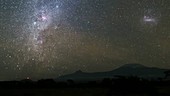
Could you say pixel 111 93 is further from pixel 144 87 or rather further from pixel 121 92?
pixel 144 87

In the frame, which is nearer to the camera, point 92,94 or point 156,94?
point 156,94

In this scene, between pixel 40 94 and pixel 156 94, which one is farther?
pixel 40 94

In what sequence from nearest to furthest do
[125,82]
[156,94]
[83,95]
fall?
[156,94] < [83,95] < [125,82]

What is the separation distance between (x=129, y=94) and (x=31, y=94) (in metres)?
11.1

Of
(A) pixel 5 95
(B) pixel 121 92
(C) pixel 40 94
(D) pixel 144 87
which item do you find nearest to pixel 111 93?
(B) pixel 121 92

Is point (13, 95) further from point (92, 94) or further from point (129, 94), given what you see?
point (129, 94)

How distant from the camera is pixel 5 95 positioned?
38781 mm

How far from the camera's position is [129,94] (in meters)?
37.6

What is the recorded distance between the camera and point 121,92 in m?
38.5

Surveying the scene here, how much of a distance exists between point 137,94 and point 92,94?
5.21 metres

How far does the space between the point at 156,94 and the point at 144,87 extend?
3427mm

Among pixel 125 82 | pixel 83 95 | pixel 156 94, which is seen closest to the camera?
pixel 156 94

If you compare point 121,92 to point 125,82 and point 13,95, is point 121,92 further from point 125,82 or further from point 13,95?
point 13,95

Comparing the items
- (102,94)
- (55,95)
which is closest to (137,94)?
(102,94)
